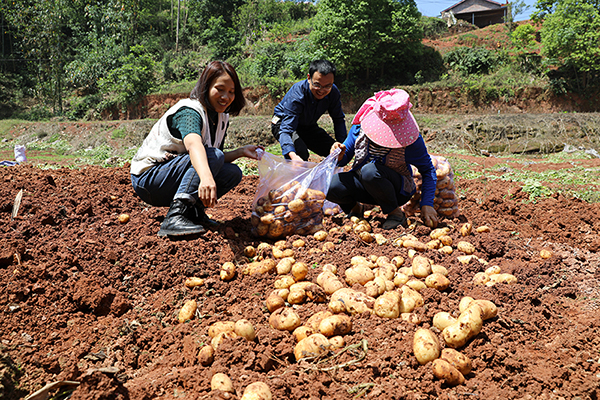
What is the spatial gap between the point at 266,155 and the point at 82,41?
33.3 m

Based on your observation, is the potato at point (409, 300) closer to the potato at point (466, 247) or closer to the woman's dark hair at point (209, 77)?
the potato at point (466, 247)

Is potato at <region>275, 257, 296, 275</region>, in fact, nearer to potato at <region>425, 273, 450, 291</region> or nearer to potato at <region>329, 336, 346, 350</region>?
potato at <region>329, 336, 346, 350</region>

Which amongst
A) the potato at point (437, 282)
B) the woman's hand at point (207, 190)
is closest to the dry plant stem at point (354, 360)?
the potato at point (437, 282)

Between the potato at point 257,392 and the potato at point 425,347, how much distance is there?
613 millimetres

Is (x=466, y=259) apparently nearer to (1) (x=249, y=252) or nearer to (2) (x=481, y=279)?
(2) (x=481, y=279)

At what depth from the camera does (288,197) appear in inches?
110

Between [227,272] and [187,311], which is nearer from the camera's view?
[187,311]

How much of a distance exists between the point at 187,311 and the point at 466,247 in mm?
1785

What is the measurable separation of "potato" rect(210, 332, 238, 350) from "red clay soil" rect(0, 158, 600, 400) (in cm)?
6

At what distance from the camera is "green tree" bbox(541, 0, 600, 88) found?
1695cm

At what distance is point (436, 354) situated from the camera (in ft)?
5.15

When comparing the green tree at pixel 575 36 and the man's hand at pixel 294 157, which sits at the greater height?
the green tree at pixel 575 36

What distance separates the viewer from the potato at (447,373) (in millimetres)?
1479

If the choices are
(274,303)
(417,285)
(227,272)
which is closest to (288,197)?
(227,272)
